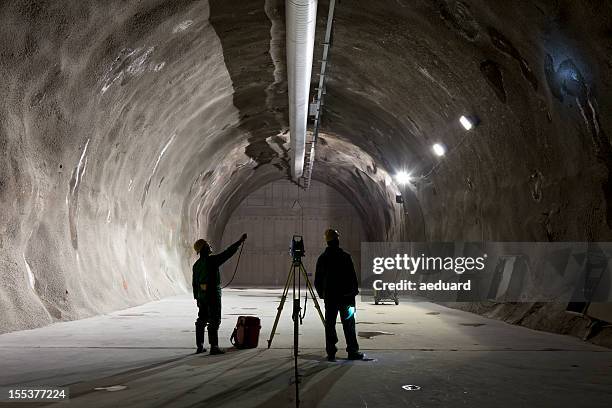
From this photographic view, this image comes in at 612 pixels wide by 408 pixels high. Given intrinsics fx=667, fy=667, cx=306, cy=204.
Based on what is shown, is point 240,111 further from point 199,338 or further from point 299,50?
point 199,338

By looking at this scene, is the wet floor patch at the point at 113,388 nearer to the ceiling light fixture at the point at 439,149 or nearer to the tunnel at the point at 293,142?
the tunnel at the point at 293,142

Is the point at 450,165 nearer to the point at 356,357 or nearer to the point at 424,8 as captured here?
the point at 424,8

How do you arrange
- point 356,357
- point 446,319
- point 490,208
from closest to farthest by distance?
point 356,357 → point 446,319 → point 490,208

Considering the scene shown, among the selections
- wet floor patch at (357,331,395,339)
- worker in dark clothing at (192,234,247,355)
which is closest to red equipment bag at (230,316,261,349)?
worker in dark clothing at (192,234,247,355)

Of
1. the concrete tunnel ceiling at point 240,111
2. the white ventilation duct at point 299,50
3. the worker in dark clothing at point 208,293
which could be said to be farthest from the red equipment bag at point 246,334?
the white ventilation duct at point 299,50

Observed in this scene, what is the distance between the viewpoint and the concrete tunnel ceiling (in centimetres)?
909

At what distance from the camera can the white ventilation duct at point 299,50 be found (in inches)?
366

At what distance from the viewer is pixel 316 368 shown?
6.78m

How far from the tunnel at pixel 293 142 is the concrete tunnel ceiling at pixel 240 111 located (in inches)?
1.9

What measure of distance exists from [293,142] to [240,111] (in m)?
2.23

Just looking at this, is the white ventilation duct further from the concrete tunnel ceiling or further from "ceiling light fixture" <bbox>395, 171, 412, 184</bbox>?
"ceiling light fixture" <bbox>395, 171, 412, 184</bbox>

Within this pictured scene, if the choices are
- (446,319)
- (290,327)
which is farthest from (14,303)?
(446,319)

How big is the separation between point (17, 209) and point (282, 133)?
12.1 metres

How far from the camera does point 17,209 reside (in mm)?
10328
